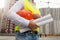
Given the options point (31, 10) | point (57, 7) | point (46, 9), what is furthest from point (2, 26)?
point (31, 10)

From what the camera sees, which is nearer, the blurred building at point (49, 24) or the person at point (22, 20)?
the person at point (22, 20)

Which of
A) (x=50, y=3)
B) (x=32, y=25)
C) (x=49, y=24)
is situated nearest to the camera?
(x=32, y=25)

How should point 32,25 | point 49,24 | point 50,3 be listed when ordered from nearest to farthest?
point 32,25 < point 50,3 < point 49,24

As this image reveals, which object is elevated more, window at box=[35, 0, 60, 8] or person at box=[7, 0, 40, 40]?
window at box=[35, 0, 60, 8]

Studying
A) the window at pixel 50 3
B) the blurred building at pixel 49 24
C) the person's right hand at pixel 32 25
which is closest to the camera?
the person's right hand at pixel 32 25

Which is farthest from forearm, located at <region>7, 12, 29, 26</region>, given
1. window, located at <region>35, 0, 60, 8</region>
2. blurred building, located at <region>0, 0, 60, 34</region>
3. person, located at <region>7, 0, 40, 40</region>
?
blurred building, located at <region>0, 0, 60, 34</region>

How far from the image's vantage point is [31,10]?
1.34 m

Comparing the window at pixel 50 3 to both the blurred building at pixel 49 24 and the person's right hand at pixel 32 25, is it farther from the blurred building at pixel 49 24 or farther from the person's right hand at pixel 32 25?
the person's right hand at pixel 32 25

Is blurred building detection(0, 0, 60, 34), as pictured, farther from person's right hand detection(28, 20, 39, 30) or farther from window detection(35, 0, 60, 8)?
person's right hand detection(28, 20, 39, 30)

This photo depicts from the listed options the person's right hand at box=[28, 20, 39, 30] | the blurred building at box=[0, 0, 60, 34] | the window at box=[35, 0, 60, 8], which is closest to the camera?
the person's right hand at box=[28, 20, 39, 30]

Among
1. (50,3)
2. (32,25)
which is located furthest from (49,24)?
(32,25)

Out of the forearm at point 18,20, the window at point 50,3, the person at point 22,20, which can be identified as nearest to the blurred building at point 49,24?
the window at point 50,3

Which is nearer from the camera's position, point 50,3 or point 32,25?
point 32,25

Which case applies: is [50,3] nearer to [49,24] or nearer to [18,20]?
[49,24]
